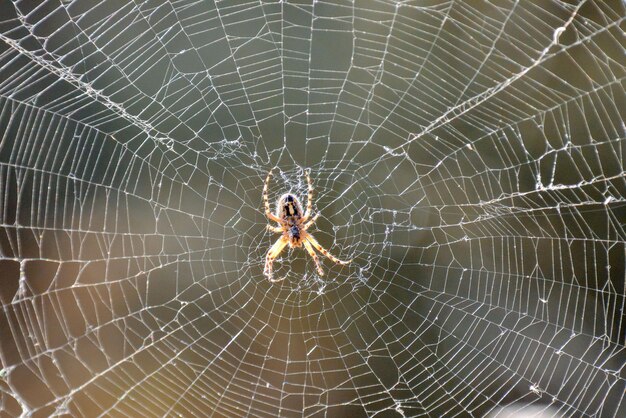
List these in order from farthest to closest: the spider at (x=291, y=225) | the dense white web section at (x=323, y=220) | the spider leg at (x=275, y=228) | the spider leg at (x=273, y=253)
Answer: the dense white web section at (x=323, y=220) < the spider leg at (x=273, y=253) < the spider leg at (x=275, y=228) < the spider at (x=291, y=225)

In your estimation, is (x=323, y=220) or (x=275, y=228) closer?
(x=275, y=228)

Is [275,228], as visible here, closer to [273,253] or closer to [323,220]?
[273,253]

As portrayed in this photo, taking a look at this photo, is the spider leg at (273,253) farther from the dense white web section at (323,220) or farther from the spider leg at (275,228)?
the dense white web section at (323,220)

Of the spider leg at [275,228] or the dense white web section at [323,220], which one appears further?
the dense white web section at [323,220]

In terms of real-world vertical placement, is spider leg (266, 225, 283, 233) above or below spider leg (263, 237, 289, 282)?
above

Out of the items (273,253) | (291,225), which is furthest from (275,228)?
(273,253)

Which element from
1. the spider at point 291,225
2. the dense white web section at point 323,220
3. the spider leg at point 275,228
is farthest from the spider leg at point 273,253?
the dense white web section at point 323,220

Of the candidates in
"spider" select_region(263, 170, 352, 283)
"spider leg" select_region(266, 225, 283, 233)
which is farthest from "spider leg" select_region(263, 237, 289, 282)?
"spider leg" select_region(266, 225, 283, 233)

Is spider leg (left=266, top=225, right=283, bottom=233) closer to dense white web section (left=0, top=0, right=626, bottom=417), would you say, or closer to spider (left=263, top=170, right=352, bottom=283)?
spider (left=263, top=170, right=352, bottom=283)
